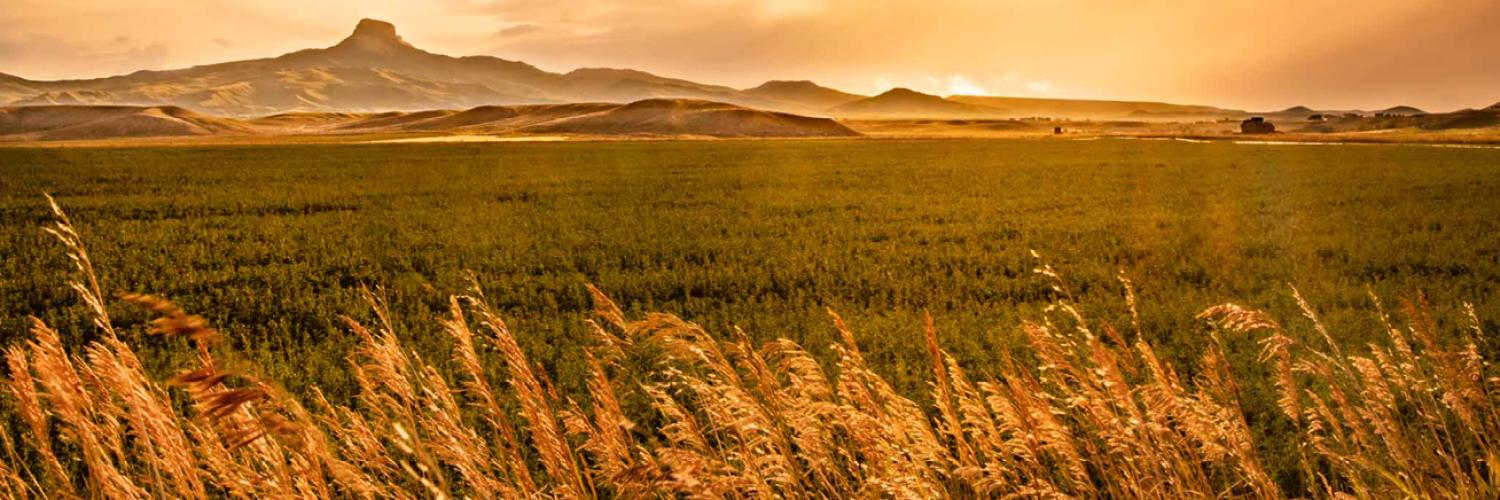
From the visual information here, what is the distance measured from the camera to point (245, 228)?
22.0 meters

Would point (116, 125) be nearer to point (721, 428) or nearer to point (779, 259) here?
point (779, 259)

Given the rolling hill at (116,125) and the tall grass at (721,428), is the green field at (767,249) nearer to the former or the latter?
the tall grass at (721,428)

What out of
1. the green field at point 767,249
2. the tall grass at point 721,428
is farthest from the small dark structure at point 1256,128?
the tall grass at point 721,428

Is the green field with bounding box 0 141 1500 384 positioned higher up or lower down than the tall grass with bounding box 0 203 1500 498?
lower down

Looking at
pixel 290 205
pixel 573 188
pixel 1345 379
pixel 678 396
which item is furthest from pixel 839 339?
pixel 573 188

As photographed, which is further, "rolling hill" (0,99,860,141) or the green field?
"rolling hill" (0,99,860,141)

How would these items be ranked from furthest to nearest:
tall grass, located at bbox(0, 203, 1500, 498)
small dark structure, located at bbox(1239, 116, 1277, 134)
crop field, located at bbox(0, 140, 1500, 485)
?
small dark structure, located at bbox(1239, 116, 1277, 134), crop field, located at bbox(0, 140, 1500, 485), tall grass, located at bbox(0, 203, 1500, 498)

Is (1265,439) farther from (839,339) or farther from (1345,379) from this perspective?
(839,339)

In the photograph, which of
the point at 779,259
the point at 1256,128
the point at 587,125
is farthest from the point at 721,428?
the point at 587,125

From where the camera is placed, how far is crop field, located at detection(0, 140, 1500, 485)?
32.5ft

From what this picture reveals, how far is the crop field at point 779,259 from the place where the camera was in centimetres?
990

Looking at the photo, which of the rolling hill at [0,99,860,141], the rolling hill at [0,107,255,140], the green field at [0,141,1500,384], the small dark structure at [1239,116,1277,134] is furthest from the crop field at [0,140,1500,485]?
the rolling hill at [0,107,255,140]

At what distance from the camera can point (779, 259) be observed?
16.2 m

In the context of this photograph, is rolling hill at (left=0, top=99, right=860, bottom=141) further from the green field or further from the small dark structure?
the green field
